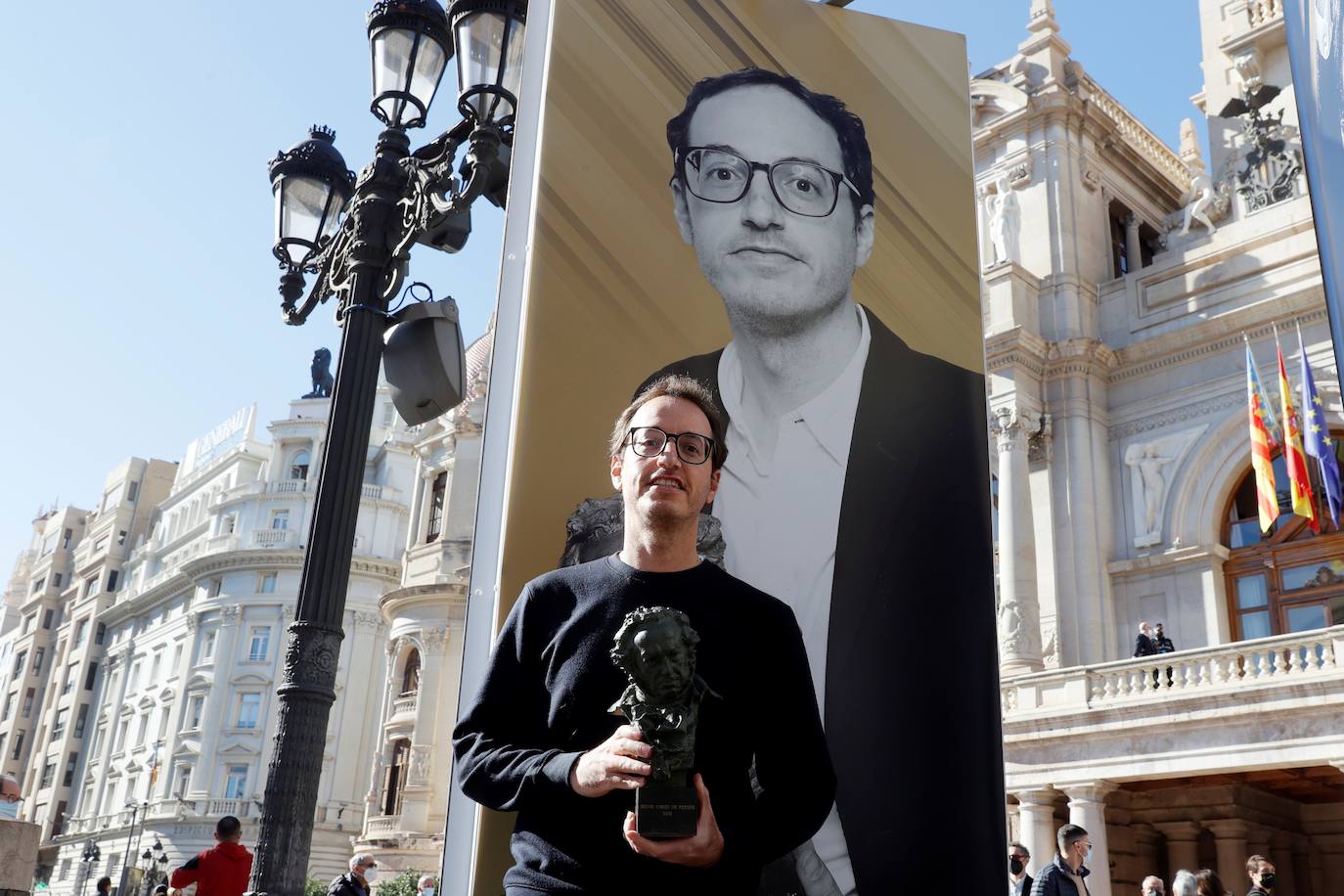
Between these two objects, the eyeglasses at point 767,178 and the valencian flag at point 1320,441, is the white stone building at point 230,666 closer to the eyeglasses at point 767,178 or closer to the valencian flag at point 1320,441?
the valencian flag at point 1320,441

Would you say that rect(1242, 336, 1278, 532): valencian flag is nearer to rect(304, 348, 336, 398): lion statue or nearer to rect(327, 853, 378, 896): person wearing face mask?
rect(327, 853, 378, 896): person wearing face mask

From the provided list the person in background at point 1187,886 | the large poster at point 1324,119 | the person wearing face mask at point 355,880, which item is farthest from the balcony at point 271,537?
the large poster at point 1324,119

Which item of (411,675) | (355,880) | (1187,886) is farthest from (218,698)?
(1187,886)

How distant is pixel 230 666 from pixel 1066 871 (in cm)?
5262

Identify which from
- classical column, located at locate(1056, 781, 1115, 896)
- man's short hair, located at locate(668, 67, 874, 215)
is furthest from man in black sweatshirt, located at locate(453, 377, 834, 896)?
classical column, located at locate(1056, 781, 1115, 896)

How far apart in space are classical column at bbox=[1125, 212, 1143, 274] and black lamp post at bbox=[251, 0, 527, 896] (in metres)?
22.0

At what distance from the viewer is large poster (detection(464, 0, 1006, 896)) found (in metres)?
4.32

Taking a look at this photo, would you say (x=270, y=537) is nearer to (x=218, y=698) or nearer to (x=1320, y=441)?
(x=218, y=698)

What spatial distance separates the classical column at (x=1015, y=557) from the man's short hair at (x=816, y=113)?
54.0ft

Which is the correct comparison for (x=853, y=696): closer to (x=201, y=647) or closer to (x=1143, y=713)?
(x=1143, y=713)

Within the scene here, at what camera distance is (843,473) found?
15.5 feet

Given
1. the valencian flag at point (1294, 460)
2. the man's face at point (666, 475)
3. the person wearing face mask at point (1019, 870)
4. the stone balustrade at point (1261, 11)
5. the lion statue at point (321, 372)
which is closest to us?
the man's face at point (666, 475)

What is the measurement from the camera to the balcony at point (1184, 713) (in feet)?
52.3

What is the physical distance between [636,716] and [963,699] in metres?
2.54
